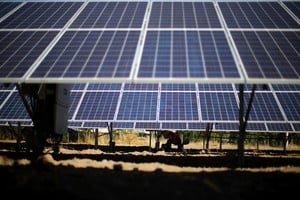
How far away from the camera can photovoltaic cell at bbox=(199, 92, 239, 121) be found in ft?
72.1

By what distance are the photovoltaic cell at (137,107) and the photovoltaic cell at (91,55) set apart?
31.5ft

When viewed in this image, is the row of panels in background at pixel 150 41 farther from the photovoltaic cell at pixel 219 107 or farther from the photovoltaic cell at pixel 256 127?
the photovoltaic cell at pixel 256 127

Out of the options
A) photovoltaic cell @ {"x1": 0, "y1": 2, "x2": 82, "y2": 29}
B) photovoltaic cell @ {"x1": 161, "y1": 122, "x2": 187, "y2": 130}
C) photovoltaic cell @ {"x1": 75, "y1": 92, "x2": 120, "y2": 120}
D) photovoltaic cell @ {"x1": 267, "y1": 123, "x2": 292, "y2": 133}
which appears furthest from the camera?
photovoltaic cell @ {"x1": 161, "y1": 122, "x2": 187, "y2": 130}

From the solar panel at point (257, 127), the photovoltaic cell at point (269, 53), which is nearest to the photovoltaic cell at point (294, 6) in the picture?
the photovoltaic cell at point (269, 53)

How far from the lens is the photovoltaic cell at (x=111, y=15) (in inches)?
570

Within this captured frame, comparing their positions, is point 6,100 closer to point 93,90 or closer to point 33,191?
point 93,90

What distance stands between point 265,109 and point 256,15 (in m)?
8.67

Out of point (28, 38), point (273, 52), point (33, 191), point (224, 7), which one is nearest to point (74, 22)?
point (28, 38)

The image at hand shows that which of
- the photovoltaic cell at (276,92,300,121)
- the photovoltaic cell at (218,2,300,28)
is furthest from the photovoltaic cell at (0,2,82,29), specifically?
the photovoltaic cell at (276,92,300,121)

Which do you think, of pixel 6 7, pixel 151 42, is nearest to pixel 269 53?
pixel 151 42

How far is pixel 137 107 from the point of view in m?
23.6

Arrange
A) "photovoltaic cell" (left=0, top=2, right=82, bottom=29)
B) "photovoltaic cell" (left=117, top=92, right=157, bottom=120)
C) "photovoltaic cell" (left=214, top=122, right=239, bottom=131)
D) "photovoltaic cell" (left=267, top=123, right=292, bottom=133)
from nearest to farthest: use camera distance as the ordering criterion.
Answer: "photovoltaic cell" (left=0, top=2, right=82, bottom=29) < "photovoltaic cell" (left=267, top=123, right=292, bottom=133) < "photovoltaic cell" (left=214, top=122, right=239, bottom=131) < "photovoltaic cell" (left=117, top=92, right=157, bottom=120)

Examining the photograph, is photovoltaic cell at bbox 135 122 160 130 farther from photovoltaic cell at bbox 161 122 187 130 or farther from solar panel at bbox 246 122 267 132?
solar panel at bbox 246 122 267 132

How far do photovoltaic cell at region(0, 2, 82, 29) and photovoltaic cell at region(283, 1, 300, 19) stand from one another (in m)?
8.54
